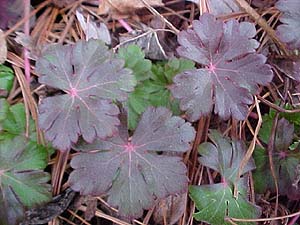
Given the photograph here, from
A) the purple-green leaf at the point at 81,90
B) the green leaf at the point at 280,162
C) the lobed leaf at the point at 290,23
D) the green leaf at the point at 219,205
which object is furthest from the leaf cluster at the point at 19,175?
the lobed leaf at the point at 290,23

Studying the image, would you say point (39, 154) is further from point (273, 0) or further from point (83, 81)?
point (273, 0)

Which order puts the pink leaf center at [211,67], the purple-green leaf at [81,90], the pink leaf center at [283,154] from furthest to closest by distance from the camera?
the pink leaf center at [283,154], the pink leaf center at [211,67], the purple-green leaf at [81,90]

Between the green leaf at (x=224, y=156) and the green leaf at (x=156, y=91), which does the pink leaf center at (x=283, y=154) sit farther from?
the green leaf at (x=156, y=91)

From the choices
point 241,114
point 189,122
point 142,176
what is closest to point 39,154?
point 142,176

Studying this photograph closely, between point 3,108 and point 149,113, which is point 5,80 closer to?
point 3,108

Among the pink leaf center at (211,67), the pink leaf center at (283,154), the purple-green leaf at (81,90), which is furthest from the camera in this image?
the pink leaf center at (283,154)

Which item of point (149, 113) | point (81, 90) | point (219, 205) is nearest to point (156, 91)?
point (149, 113)
